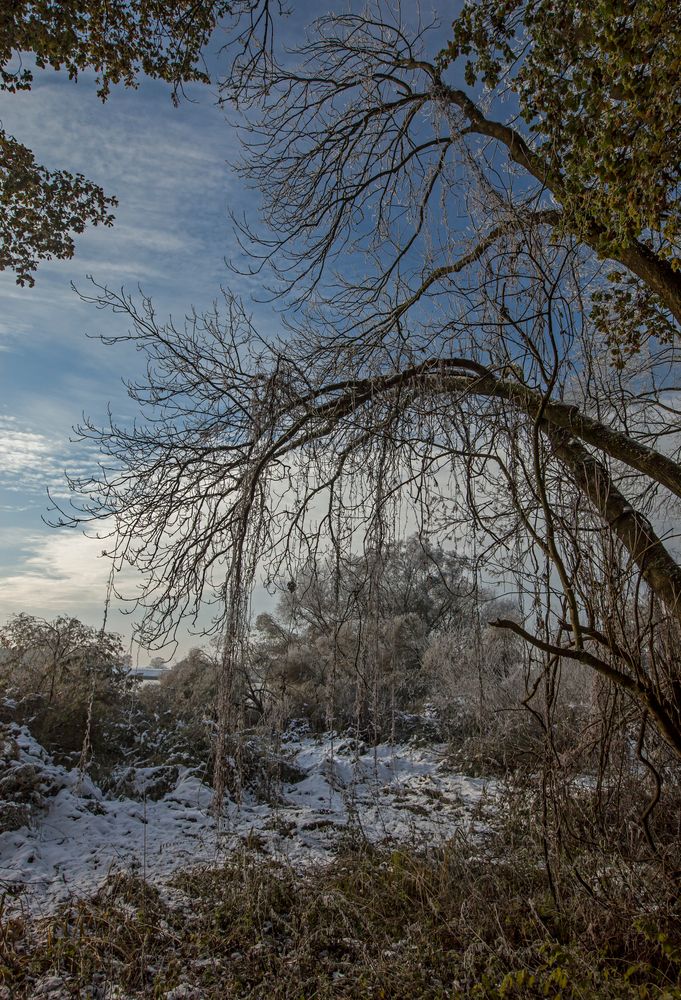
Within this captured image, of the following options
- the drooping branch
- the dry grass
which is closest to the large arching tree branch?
the drooping branch

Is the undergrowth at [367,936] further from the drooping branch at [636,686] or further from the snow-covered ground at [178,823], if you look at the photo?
the drooping branch at [636,686]

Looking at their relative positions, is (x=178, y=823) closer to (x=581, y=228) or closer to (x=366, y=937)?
(x=366, y=937)

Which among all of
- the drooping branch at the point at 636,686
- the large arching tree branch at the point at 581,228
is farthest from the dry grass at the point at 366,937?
the large arching tree branch at the point at 581,228

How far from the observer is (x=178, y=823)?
580 centimetres

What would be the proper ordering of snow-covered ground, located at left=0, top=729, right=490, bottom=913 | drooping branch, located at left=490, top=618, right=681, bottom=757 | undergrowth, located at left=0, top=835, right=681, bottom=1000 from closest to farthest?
drooping branch, located at left=490, top=618, right=681, bottom=757 < undergrowth, located at left=0, top=835, right=681, bottom=1000 < snow-covered ground, located at left=0, top=729, right=490, bottom=913

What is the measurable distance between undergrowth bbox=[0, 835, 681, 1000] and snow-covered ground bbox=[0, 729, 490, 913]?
0.46 meters

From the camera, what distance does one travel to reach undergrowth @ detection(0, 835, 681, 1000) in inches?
116

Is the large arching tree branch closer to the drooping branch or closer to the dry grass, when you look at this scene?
the drooping branch

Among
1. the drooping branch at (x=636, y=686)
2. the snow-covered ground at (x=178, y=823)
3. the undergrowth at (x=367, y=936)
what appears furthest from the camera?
the snow-covered ground at (x=178, y=823)

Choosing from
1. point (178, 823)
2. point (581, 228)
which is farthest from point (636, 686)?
point (178, 823)

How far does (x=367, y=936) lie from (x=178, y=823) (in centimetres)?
285

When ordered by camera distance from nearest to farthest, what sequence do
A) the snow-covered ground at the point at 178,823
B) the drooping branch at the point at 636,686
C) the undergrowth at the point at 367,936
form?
the drooping branch at the point at 636,686 → the undergrowth at the point at 367,936 → the snow-covered ground at the point at 178,823

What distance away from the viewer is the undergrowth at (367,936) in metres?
2.95

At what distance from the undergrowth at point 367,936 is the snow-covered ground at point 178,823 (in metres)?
0.46
